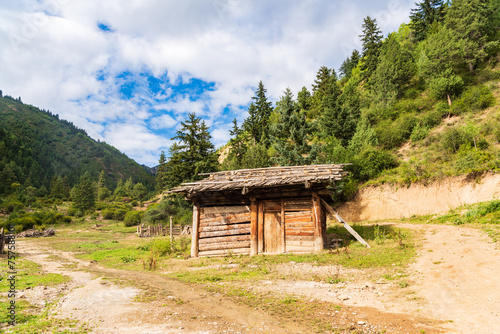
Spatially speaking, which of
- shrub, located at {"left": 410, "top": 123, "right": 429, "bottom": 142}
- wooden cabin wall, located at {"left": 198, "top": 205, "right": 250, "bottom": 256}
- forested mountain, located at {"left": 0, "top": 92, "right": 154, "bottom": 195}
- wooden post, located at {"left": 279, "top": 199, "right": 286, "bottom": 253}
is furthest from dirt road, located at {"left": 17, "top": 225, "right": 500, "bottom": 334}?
forested mountain, located at {"left": 0, "top": 92, "right": 154, "bottom": 195}

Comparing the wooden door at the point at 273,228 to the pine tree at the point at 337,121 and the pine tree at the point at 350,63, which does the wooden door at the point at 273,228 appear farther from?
the pine tree at the point at 350,63

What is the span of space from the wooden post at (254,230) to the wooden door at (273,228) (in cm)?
45

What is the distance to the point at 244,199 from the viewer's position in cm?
1380

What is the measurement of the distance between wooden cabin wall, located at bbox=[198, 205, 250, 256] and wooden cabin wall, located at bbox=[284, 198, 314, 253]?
223cm

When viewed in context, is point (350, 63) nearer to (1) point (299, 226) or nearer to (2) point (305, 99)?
(2) point (305, 99)

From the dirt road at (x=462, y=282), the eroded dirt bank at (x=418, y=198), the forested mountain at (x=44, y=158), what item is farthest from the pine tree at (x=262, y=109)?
the forested mountain at (x=44, y=158)

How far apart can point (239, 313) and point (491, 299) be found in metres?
5.56

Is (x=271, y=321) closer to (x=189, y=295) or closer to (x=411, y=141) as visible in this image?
(x=189, y=295)

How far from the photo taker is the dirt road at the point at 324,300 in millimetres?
4723

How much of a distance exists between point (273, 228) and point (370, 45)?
6115 cm

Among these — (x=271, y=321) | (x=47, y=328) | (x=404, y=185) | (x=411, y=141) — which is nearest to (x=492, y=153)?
(x=404, y=185)

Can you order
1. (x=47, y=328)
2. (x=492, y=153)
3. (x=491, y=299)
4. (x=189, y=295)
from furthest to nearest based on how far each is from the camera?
(x=492, y=153), (x=189, y=295), (x=491, y=299), (x=47, y=328)

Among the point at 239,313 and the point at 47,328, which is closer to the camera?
the point at 47,328

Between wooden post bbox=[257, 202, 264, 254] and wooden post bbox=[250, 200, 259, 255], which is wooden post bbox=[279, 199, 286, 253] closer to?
wooden post bbox=[257, 202, 264, 254]
